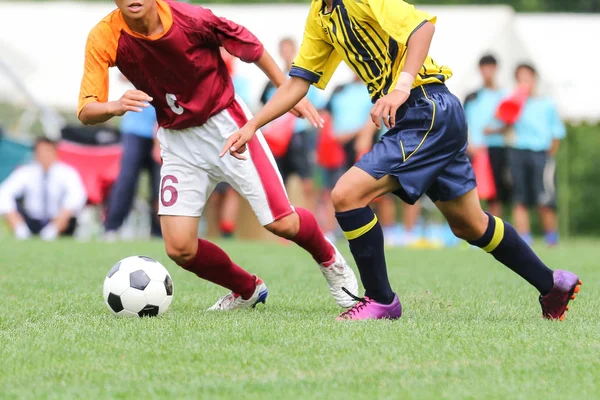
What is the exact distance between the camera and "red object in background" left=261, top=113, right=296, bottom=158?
43.6ft

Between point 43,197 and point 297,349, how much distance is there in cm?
1065

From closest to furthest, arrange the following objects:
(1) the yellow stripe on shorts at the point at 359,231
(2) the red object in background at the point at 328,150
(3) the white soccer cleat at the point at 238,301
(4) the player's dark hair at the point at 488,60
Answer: (1) the yellow stripe on shorts at the point at 359,231, (3) the white soccer cleat at the point at 238,301, (4) the player's dark hair at the point at 488,60, (2) the red object in background at the point at 328,150

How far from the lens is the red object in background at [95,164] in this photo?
15.1 m

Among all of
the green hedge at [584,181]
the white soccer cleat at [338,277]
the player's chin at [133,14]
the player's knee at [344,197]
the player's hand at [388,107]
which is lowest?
the green hedge at [584,181]

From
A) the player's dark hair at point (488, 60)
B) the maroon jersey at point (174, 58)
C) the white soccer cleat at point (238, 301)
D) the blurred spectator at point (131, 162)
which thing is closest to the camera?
the maroon jersey at point (174, 58)

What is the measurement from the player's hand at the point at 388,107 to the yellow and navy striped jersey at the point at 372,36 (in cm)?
24

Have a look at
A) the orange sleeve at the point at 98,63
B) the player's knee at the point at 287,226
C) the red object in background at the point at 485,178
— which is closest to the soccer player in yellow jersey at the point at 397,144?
the player's knee at the point at 287,226

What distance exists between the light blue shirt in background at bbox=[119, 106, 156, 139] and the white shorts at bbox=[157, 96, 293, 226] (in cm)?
651

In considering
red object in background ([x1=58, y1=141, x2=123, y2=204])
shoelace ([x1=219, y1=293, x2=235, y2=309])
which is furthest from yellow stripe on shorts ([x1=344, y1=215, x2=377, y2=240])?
red object in background ([x1=58, y1=141, x2=123, y2=204])

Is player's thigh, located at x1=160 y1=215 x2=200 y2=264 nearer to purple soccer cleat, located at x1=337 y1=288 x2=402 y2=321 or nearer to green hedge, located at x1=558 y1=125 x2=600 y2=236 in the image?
purple soccer cleat, located at x1=337 y1=288 x2=402 y2=321

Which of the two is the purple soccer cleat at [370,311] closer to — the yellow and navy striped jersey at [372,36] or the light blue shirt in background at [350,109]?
the yellow and navy striped jersey at [372,36]

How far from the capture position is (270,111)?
521 cm

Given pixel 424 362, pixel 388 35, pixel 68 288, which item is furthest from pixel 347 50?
pixel 68 288

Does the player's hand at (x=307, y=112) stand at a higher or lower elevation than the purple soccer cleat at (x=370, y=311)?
higher
